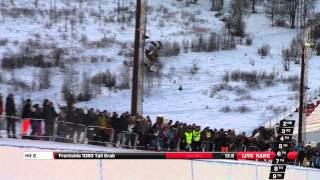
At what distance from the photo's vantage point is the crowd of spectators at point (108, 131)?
20781 millimetres

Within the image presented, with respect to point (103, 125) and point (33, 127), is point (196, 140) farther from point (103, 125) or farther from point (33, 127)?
point (33, 127)

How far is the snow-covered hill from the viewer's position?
152 ft

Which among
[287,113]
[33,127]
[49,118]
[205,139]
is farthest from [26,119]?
[287,113]

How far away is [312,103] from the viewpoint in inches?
2322

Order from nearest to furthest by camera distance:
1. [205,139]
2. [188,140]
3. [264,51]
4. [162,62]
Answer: [188,140] < [205,139] < [162,62] < [264,51]

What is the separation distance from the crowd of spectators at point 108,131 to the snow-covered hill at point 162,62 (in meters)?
17.5

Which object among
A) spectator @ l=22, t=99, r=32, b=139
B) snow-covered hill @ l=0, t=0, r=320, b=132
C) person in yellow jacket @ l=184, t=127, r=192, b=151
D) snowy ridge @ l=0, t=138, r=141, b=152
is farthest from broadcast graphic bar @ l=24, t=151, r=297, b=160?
snow-covered hill @ l=0, t=0, r=320, b=132

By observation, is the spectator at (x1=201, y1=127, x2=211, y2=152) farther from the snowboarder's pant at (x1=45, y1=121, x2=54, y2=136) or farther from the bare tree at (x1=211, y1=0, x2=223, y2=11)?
the bare tree at (x1=211, y1=0, x2=223, y2=11)

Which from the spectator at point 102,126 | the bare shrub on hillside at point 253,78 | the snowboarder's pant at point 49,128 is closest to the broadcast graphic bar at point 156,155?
the snowboarder's pant at point 49,128

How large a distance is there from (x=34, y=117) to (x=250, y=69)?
39.8 meters

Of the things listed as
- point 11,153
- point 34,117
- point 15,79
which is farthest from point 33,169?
point 15,79

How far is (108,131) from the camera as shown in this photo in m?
22.5

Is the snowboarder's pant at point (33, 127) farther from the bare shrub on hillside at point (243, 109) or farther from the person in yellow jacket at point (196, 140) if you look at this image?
the bare shrub on hillside at point (243, 109)

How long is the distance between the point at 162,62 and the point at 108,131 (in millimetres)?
34116
